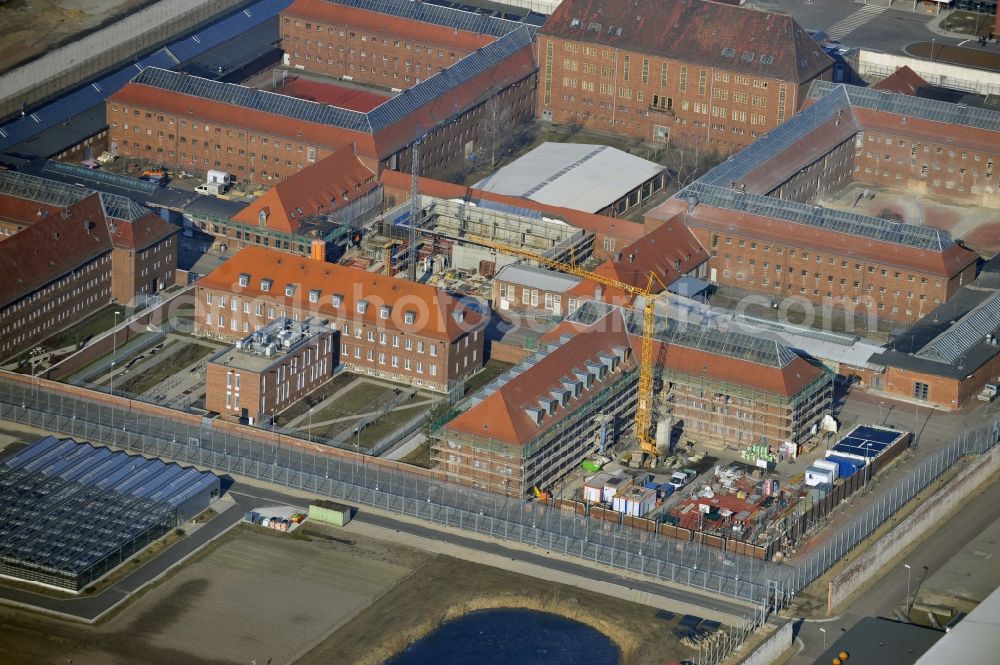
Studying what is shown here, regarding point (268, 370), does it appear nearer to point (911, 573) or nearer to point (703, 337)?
point (703, 337)

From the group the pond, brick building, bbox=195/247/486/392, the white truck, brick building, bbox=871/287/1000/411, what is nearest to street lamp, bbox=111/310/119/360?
A: brick building, bbox=195/247/486/392

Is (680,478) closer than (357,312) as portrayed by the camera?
Yes

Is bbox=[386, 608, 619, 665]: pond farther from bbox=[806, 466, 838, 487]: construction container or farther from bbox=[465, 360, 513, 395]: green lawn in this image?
bbox=[465, 360, 513, 395]: green lawn

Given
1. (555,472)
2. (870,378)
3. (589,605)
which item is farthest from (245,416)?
(870,378)

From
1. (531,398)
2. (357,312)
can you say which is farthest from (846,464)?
(357,312)

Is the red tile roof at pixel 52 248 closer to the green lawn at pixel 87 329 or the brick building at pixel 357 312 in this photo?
the green lawn at pixel 87 329

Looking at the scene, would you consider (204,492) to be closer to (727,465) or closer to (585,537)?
(585,537)

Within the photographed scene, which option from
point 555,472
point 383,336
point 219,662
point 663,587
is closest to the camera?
point 219,662
